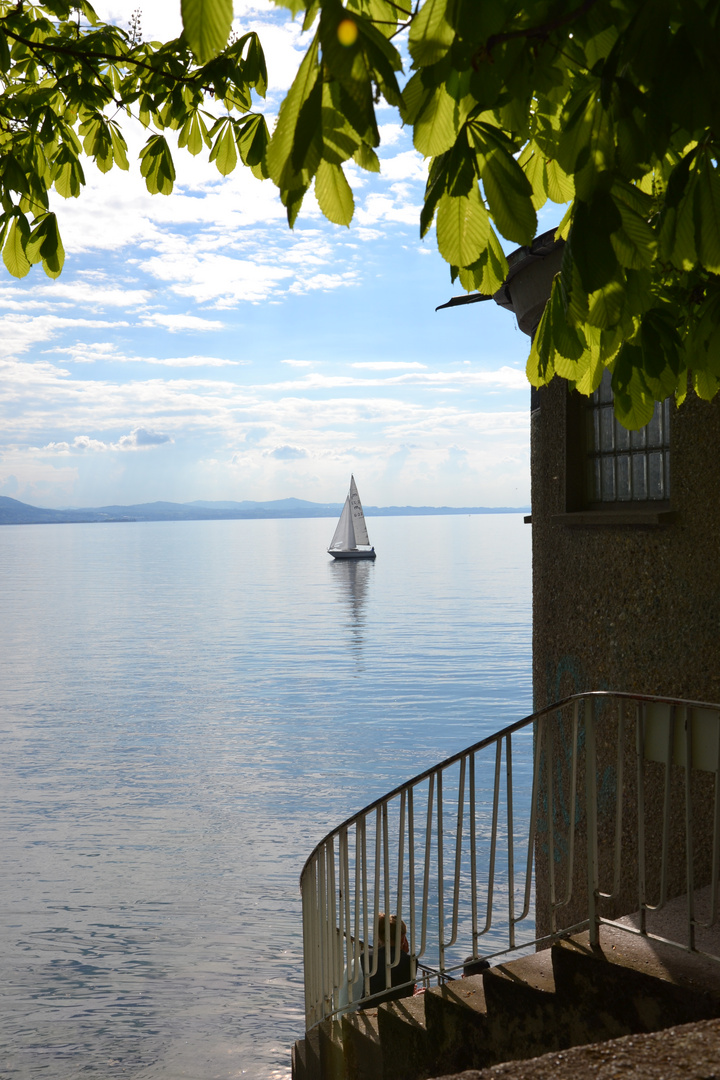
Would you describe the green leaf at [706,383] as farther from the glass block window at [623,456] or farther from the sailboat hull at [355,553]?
the sailboat hull at [355,553]

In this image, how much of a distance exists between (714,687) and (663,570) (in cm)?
91

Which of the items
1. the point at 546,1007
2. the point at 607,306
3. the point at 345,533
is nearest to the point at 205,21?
the point at 607,306

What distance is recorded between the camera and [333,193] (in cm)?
173

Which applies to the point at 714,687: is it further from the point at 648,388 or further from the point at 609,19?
the point at 609,19

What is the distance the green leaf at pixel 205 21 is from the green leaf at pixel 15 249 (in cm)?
221

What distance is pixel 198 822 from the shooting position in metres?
30.4

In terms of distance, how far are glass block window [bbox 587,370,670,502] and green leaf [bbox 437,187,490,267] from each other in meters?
5.38

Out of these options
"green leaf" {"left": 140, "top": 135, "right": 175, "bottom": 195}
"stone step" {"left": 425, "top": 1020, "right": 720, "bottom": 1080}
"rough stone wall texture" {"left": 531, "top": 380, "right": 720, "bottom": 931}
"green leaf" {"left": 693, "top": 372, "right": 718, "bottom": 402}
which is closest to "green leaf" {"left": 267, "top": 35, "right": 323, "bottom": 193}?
"green leaf" {"left": 693, "top": 372, "right": 718, "bottom": 402}

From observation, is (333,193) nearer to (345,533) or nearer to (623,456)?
Answer: (623,456)

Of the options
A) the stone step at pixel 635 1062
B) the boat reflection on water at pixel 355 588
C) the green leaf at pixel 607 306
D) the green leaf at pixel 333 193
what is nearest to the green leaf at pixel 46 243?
the green leaf at pixel 333 193

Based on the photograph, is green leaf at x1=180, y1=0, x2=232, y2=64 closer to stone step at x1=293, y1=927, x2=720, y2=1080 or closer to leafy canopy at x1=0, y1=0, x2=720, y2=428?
leafy canopy at x1=0, y1=0, x2=720, y2=428

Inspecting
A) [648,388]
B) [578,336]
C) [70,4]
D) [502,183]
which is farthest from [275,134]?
[70,4]

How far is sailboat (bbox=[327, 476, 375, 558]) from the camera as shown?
4114 inches

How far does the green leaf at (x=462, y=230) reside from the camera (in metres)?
1.87
